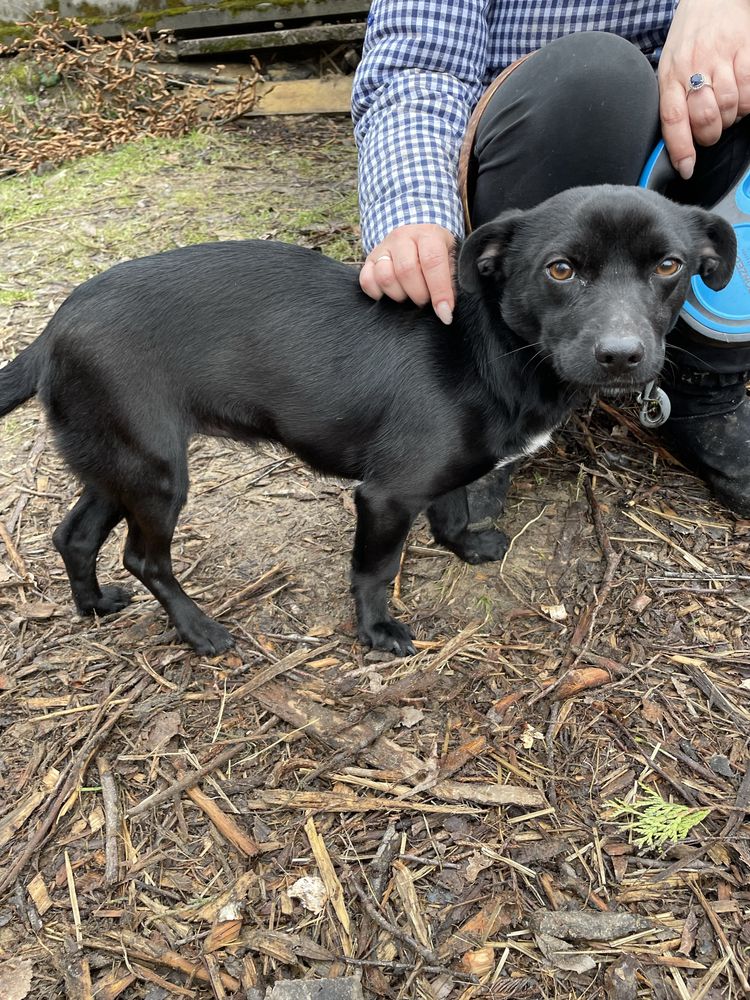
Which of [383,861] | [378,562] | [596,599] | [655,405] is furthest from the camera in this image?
[655,405]

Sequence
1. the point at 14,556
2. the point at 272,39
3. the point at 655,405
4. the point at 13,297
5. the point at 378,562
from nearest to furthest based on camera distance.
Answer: the point at 378,562, the point at 14,556, the point at 655,405, the point at 13,297, the point at 272,39

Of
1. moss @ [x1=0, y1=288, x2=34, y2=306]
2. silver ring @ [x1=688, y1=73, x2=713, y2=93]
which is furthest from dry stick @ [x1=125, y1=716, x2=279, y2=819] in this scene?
moss @ [x1=0, y1=288, x2=34, y2=306]

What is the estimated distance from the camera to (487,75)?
2.94 metres

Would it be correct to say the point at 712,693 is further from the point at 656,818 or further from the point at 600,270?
the point at 600,270

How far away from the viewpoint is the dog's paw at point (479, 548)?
2734 mm

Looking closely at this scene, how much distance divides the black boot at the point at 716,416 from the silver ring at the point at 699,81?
2.60 feet

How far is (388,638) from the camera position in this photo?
8.02 feet

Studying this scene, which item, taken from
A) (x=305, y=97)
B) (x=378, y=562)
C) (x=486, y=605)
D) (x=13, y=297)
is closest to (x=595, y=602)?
(x=486, y=605)

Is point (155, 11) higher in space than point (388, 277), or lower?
higher

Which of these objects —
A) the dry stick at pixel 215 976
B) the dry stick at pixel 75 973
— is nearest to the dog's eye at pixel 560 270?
the dry stick at pixel 215 976

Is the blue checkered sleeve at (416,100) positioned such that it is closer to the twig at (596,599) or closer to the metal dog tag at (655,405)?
the metal dog tag at (655,405)

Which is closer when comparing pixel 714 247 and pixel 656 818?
pixel 656 818

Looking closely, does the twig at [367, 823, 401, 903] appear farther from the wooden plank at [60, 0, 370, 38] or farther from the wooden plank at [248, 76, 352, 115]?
the wooden plank at [60, 0, 370, 38]

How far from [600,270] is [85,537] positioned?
1.70 m
